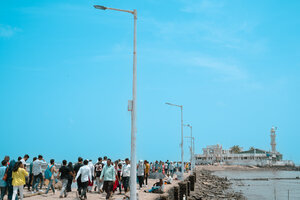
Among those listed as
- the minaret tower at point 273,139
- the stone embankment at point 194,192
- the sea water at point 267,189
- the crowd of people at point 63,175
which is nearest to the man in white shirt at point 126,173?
the crowd of people at point 63,175

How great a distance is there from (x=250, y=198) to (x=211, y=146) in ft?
441

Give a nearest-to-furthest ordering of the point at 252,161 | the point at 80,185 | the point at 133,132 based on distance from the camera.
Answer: the point at 133,132 < the point at 80,185 < the point at 252,161

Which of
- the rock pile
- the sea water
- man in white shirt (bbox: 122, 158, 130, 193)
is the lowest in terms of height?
the sea water

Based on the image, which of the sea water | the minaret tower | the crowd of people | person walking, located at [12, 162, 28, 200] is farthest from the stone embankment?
the minaret tower

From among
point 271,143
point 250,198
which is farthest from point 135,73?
point 271,143

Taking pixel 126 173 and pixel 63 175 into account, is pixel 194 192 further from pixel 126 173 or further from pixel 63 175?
pixel 63 175

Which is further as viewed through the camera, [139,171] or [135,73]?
[139,171]

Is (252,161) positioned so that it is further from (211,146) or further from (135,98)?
(135,98)

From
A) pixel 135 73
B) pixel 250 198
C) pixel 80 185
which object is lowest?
pixel 250 198

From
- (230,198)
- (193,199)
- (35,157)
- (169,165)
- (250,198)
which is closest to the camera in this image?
(35,157)

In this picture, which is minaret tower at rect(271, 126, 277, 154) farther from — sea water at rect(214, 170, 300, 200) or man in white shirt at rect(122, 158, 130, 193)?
man in white shirt at rect(122, 158, 130, 193)

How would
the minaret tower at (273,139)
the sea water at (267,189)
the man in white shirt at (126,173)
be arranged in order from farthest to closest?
the minaret tower at (273,139)
the sea water at (267,189)
the man in white shirt at (126,173)

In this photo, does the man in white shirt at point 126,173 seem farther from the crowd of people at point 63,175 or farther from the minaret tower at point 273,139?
the minaret tower at point 273,139

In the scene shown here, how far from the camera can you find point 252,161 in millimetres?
150875
